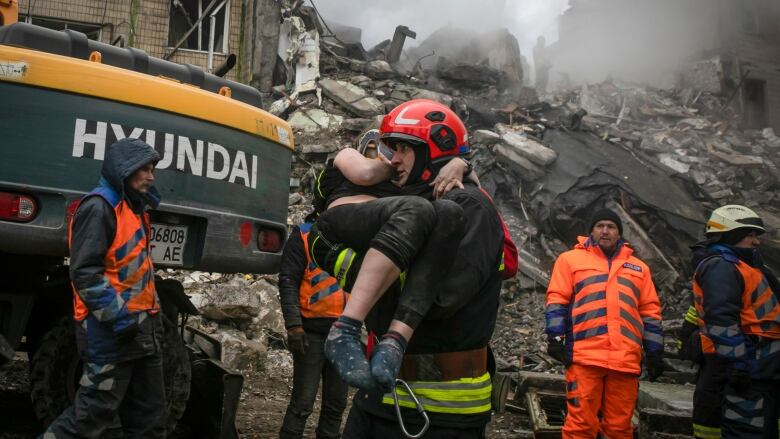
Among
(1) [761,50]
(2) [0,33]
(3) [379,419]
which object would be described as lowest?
(3) [379,419]

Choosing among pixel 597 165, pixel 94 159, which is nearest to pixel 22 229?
pixel 94 159

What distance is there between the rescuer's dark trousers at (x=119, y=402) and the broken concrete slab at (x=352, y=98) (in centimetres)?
1054

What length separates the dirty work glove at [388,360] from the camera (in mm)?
1808

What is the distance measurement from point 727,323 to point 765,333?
0.97 ft

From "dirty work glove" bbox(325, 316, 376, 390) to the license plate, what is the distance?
224 cm

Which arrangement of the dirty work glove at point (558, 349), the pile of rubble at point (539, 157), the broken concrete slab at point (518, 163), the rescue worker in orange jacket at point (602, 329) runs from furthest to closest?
the broken concrete slab at point (518, 163), the pile of rubble at point (539, 157), the dirty work glove at point (558, 349), the rescue worker in orange jacket at point (602, 329)

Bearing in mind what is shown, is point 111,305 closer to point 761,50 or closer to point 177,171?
point 177,171

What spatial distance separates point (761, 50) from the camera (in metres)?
23.2

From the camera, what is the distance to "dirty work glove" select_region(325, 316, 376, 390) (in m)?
1.82

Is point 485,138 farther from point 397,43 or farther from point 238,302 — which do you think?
point 397,43

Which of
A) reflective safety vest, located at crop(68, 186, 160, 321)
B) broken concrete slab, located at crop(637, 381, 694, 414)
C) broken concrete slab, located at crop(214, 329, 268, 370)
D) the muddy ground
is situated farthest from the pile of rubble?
reflective safety vest, located at crop(68, 186, 160, 321)

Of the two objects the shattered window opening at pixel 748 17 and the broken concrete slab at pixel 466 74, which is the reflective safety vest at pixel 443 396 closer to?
the broken concrete slab at pixel 466 74

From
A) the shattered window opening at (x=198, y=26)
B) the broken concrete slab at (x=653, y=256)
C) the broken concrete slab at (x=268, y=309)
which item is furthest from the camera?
the shattered window opening at (x=198, y=26)

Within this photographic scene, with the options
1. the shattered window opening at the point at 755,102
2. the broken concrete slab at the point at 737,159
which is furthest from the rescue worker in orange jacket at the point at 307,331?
the shattered window opening at the point at 755,102
